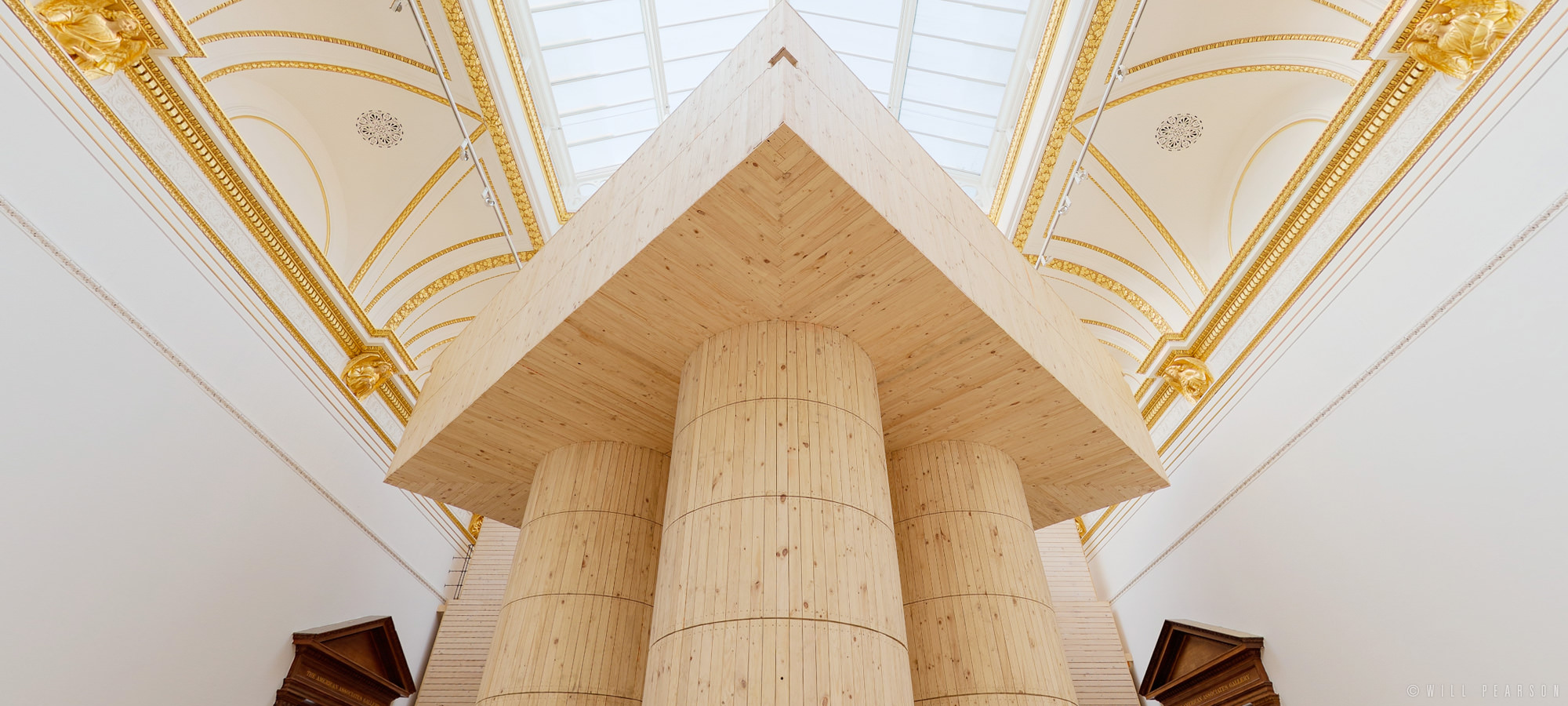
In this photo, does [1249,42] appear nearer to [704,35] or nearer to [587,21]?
[704,35]

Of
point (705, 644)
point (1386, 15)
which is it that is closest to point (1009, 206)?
point (1386, 15)

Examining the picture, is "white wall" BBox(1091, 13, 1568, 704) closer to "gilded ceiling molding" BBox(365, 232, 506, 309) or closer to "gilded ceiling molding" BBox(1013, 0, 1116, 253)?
"gilded ceiling molding" BBox(1013, 0, 1116, 253)

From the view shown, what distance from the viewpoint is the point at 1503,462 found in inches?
197

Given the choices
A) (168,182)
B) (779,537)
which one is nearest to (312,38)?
(168,182)

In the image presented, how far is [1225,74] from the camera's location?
8391mm

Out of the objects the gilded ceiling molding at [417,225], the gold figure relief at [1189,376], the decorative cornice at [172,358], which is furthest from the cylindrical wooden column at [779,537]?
the gilded ceiling molding at [417,225]

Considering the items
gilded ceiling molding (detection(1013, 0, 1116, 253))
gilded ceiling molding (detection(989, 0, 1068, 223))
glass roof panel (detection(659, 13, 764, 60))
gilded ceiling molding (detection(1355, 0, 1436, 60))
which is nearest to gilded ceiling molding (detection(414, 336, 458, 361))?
glass roof panel (detection(659, 13, 764, 60))

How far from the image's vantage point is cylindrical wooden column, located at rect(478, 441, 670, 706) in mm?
5293

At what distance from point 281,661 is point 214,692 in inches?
38.2

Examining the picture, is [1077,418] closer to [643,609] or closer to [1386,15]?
[643,609]

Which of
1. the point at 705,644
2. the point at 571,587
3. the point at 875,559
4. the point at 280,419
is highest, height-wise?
the point at 280,419

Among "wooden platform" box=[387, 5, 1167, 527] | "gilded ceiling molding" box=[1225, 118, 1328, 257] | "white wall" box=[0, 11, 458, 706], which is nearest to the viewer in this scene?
"wooden platform" box=[387, 5, 1167, 527]

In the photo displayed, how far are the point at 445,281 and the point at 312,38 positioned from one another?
3.67 metres

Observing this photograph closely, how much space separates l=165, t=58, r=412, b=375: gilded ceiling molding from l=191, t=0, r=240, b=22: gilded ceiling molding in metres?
0.43
